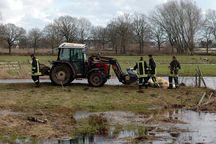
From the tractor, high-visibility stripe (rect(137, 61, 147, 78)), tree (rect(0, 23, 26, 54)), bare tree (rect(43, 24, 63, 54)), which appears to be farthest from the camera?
tree (rect(0, 23, 26, 54))

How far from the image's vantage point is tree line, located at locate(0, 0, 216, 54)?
104 m

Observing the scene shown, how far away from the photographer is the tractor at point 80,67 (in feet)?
87.1

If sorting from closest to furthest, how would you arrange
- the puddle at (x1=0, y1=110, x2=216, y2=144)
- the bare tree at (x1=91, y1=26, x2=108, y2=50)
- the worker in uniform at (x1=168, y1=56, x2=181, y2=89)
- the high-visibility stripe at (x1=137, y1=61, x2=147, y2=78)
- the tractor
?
the puddle at (x1=0, y1=110, x2=216, y2=144), the high-visibility stripe at (x1=137, y1=61, x2=147, y2=78), the tractor, the worker in uniform at (x1=168, y1=56, x2=181, y2=89), the bare tree at (x1=91, y1=26, x2=108, y2=50)

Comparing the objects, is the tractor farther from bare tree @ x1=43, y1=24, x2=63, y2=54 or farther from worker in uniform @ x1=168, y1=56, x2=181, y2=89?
bare tree @ x1=43, y1=24, x2=63, y2=54

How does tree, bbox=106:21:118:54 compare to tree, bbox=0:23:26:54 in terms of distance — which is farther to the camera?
tree, bbox=0:23:26:54

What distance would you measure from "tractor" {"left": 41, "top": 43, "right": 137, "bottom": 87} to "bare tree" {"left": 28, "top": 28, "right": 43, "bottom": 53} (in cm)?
Answer: 8458

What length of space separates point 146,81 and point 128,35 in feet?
267

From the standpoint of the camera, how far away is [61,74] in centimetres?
2675

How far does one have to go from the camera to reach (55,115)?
56.7ft

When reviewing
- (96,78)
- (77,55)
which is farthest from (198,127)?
(77,55)

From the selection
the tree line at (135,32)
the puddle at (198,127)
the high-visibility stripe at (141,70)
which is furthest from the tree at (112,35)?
the puddle at (198,127)

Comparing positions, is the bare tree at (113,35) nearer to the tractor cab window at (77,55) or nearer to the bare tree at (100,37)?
the bare tree at (100,37)

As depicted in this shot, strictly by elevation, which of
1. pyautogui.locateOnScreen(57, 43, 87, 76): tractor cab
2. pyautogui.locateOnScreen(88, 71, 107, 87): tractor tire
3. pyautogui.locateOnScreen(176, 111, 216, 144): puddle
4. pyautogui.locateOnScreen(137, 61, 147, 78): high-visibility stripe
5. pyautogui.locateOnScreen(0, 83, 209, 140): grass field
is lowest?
pyautogui.locateOnScreen(176, 111, 216, 144): puddle

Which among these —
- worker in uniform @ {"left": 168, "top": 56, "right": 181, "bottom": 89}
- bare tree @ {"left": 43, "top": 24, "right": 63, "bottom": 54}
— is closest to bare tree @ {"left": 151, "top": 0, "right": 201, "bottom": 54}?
bare tree @ {"left": 43, "top": 24, "right": 63, "bottom": 54}
